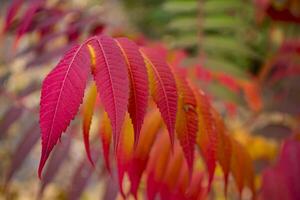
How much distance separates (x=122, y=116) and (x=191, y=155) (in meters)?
0.10

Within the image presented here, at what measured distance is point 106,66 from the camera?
1.46 ft

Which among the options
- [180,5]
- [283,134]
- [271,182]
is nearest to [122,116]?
[271,182]

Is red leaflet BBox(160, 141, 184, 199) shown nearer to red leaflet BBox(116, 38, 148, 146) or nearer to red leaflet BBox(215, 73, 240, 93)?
red leaflet BBox(116, 38, 148, 146)

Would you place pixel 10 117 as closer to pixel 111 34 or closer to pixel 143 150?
pixel 111 34

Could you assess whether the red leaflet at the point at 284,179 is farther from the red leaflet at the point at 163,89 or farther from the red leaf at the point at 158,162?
the red leaflet at the point at 163,89

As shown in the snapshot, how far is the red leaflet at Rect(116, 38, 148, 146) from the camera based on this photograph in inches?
17.2

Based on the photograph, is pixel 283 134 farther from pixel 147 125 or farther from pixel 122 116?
pixel 122 116

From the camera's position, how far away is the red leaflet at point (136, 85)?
436 mm

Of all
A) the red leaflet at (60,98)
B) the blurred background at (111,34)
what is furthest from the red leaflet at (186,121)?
the blurred background at (111,34)

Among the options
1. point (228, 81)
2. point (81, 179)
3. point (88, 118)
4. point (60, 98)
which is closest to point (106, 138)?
point (88, 118)

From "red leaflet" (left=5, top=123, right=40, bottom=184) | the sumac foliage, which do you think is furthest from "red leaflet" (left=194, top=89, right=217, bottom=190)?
"red leaflet" (left=5, top=123, right=40, bottom=184)

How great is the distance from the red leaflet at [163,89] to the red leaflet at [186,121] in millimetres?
33

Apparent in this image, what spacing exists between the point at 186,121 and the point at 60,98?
0.14 metres

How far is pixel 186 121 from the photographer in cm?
49
